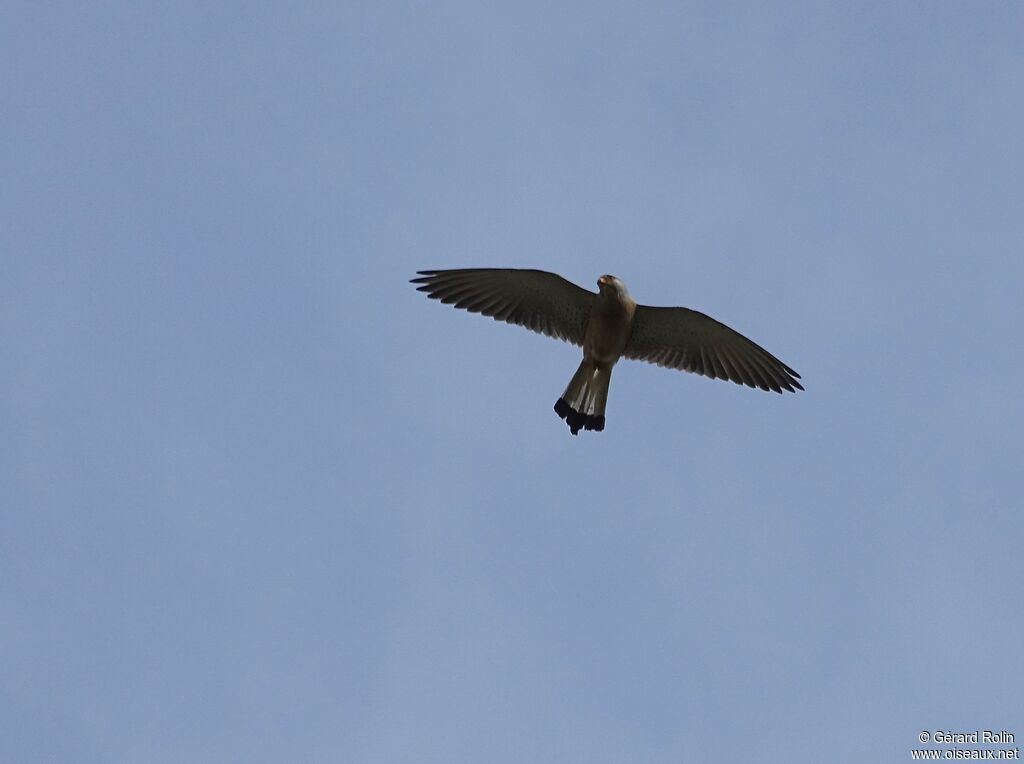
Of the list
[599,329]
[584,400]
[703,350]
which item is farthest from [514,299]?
[703,350]

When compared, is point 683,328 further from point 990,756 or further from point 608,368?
point 990,756

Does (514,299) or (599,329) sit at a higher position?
(514,299)

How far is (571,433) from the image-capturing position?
47.4ft

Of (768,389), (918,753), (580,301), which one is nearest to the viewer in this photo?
(918,753)

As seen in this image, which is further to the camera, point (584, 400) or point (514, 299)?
point (584, 400)

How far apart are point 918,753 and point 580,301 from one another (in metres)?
5.92

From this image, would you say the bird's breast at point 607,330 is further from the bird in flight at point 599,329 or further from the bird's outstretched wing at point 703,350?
the bird's outstretched wing at point 703,350

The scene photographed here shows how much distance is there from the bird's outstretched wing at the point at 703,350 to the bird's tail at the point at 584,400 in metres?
0.51

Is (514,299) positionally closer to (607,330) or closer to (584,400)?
(607,330)

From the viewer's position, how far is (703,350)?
14812 mm

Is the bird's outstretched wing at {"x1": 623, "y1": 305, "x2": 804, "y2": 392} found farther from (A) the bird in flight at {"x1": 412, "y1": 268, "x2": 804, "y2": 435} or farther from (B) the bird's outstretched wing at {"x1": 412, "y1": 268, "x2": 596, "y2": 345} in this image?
(B) the bird's outstretched wing at {"x1": 412, "y1": 268, "x2": 596, "y2": 345}

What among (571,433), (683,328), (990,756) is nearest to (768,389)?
(683,328)

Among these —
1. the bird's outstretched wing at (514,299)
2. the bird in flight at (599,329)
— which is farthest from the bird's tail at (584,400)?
the bird's outstretched wing at (514,299)

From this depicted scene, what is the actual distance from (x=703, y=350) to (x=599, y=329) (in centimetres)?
158
